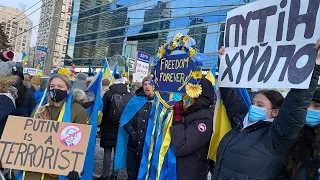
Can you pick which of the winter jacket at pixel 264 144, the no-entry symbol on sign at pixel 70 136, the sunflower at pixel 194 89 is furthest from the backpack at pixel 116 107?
the winter jacket at pixel 264 144

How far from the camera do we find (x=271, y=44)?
7.63 ft

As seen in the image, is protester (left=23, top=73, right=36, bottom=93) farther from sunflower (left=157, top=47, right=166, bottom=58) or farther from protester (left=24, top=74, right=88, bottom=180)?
sunflower (left=157, top=47, right=166, bottom=58)

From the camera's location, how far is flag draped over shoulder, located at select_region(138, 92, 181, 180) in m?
3.19

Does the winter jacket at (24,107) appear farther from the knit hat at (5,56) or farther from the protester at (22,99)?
the knit hat at (5,56)

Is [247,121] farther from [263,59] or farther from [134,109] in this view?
[134,109]

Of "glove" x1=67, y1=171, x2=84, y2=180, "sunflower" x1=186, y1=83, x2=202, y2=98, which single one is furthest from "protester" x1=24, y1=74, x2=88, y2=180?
"sunflower" x1=186, y1=83, x2=202, y2=98

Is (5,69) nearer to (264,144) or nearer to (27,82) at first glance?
(27,82)

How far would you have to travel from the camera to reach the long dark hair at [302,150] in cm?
231

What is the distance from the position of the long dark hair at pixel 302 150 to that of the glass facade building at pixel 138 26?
793 inches

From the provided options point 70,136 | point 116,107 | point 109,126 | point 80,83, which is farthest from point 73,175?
point 109,126

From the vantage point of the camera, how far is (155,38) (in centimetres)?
3478

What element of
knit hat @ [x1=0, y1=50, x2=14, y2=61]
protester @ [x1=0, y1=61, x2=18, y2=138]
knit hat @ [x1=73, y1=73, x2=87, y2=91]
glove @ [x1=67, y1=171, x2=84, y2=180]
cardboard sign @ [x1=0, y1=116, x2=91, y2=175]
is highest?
knit hat @ [x1=0, y1=50, x2=14, y2=61]

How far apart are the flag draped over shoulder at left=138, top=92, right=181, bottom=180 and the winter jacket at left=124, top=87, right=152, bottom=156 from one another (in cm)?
113

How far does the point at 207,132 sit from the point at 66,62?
162ft
